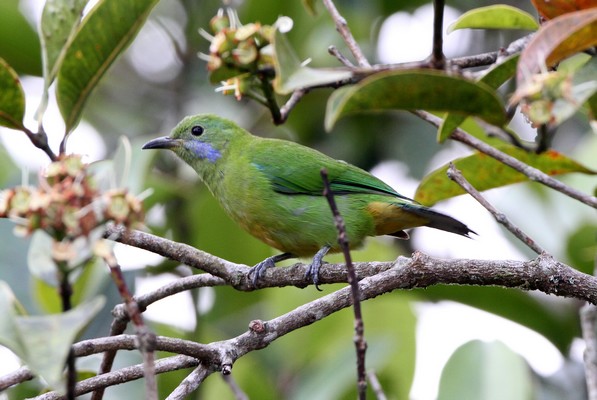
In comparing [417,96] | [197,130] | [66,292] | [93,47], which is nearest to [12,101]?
[93,47]

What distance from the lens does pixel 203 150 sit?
189 inches

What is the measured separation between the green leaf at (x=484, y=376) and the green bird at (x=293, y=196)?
62 cm

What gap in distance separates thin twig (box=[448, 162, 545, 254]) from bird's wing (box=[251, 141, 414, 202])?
1.54 m

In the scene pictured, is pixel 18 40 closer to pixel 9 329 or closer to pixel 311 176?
pixel 311 176

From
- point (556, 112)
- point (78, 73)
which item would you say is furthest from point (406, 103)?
point (78, 73)

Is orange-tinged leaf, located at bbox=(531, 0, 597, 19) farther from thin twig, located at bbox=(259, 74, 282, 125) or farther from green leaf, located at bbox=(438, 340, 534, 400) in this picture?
green leaf, located at bbox=(438, 340, 534, 400)

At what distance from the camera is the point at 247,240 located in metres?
4.67

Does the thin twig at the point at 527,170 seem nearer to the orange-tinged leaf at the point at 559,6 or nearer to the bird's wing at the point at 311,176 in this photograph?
the orange-tinged leaf at the point at 559,6

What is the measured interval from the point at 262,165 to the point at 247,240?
43cm

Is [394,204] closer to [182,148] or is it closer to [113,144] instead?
[182,148]

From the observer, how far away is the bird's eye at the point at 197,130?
16.1ft

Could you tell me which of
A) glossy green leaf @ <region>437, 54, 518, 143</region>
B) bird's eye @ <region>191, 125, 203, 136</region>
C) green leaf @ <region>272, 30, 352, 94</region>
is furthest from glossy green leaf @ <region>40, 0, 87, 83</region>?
bird's eye @ <region>191, 125, 203, 136</region>

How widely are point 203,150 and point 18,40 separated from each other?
1.37 m

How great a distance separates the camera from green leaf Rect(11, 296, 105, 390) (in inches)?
61.5
